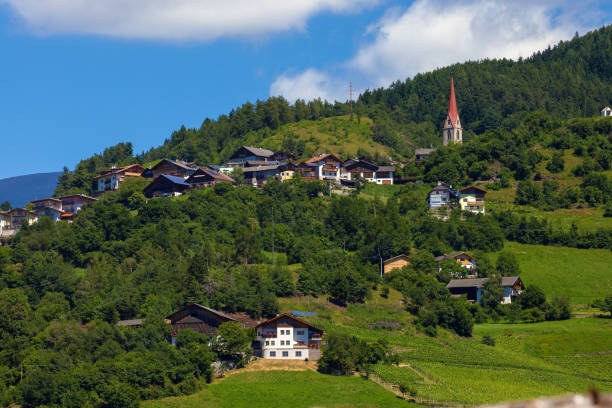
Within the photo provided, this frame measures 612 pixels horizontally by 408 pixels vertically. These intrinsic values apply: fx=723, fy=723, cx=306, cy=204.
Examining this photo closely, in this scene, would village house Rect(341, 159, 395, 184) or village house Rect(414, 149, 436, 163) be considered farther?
village house Rect(414, 149, 436, 163)

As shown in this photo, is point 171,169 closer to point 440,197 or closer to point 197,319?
point 440,197

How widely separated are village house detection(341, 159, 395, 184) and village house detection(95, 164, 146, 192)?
32484mm

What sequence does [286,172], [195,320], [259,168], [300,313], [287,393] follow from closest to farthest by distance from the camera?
[287,393] → [195,320] → [300,313] → [286,172] → [259,168]

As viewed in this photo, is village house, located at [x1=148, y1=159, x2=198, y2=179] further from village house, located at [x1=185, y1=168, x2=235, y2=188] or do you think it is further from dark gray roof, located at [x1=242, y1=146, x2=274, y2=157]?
dark gray roof, located at [x1=242, y1=146, x2=274, y2=157]

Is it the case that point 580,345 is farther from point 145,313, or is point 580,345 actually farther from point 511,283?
point 145,313

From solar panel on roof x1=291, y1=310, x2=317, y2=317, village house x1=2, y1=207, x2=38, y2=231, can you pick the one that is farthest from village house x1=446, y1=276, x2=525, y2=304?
village house x1=2, y1=207, x2=38, y2=231

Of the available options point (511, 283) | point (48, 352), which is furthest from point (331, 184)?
point (48, 352)

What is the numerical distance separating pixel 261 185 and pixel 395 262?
97.1ft

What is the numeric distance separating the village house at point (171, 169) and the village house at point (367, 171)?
77.7 ft

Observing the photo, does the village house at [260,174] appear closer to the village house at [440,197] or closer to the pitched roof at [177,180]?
the pitched roof at [177,180]

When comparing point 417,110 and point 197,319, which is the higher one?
point 417,110

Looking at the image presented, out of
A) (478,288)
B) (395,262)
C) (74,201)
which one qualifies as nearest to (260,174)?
(74,201)

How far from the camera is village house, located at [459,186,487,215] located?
98062 millimetres

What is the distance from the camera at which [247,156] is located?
11619cm
